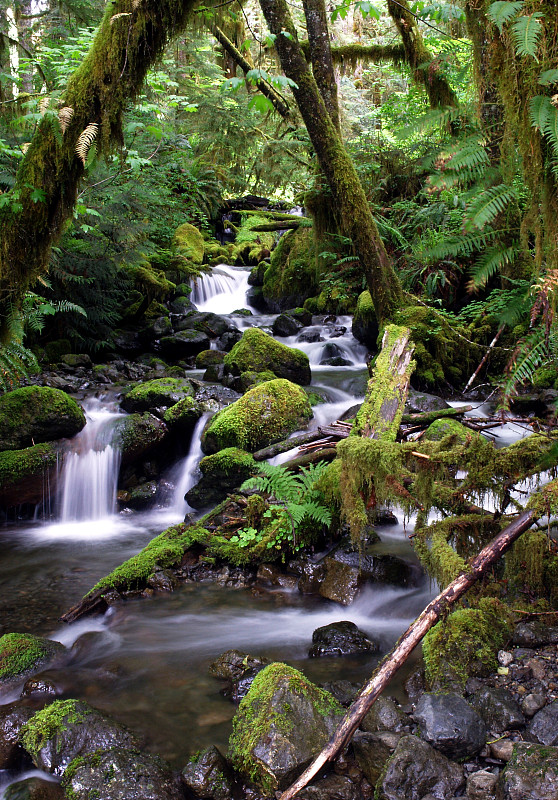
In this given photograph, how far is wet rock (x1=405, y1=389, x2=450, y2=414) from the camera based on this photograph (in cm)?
764

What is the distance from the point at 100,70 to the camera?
14.4 feet

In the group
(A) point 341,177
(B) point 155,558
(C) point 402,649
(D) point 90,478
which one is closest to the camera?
(C) point 402,649

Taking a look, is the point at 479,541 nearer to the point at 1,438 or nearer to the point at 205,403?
the point at 205,403

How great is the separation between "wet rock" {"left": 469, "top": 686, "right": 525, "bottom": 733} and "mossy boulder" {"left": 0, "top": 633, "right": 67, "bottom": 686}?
304 centimetres

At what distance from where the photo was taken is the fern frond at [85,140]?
420 cm

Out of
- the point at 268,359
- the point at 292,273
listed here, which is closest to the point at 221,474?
the point at 268,359

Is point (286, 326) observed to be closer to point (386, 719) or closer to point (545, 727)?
point (386, 719)

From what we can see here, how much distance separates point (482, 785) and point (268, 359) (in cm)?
835

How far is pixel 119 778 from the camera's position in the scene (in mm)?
2678

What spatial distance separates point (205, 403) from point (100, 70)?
5331mm

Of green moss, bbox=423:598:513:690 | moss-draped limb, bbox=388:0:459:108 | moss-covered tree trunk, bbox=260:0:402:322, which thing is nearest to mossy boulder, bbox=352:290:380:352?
moss-covered tree trunk, bbox=260:0:402:322

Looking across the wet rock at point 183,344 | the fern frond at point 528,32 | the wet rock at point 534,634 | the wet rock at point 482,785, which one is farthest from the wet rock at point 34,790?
the wet rock at point 183,344

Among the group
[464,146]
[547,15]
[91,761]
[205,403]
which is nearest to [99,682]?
[91,761]

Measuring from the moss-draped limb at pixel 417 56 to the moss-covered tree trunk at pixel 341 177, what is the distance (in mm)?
1864
